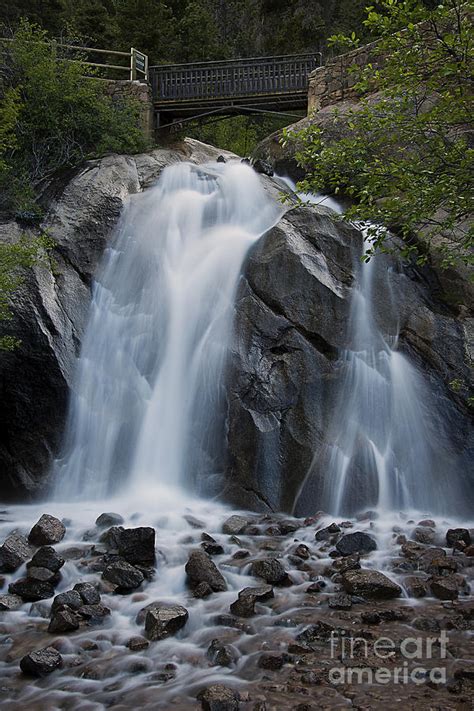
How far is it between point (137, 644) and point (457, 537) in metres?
4.68

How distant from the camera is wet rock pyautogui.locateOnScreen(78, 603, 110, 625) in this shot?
6008 mm

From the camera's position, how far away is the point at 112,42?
27.4 metres

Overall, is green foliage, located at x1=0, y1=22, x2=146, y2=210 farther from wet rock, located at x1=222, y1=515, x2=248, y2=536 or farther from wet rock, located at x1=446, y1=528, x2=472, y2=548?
wet rock, located at x1=446, y1=528, x2=472, y2=548

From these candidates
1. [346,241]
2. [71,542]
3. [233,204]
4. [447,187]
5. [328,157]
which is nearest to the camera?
[447,187]

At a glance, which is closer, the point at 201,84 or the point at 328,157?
the point at 328,157

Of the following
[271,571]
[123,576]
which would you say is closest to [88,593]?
[123,576]

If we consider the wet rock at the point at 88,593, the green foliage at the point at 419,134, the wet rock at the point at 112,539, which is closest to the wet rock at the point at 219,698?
the wet rock at the point at 88,593

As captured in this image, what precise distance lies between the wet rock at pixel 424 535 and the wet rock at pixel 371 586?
180cm

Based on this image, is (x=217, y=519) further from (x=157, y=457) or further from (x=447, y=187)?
(x=447, y=187)

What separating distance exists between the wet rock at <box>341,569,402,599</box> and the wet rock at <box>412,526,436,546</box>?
Answer: 180cm

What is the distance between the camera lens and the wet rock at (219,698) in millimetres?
4457

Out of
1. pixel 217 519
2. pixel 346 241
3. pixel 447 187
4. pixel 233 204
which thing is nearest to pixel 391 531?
pixel 217 519

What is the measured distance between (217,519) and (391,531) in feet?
8.44

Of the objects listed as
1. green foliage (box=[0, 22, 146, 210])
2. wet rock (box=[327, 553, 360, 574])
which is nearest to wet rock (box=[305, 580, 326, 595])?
wet rock (box=[327, 553, 360, 574])
